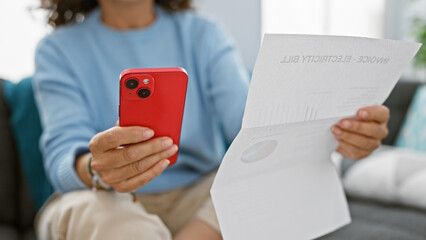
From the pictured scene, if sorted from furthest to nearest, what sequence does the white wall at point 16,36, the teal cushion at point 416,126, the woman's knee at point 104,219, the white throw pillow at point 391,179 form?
the teal cushion at point 416,126
the white wall at point 16,36
the white throw pillow at point 391,179
the woman's knee at point 104,219

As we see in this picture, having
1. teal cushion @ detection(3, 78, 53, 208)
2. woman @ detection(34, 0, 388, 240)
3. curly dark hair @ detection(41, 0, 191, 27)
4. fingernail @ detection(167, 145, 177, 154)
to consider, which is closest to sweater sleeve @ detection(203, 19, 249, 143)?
woman @ detection(34, 0, 388, 240)

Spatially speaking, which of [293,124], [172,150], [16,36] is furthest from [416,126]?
[16,36]

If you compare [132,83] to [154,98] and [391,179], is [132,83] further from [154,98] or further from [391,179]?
[391,179]

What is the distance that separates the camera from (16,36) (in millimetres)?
1464

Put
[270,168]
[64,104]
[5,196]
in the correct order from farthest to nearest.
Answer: [5,196] → [64,104] → [270,168]

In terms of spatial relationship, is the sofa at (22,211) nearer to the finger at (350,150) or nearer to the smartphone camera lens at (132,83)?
the finger at (350,150)

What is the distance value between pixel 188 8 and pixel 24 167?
60 centimetres

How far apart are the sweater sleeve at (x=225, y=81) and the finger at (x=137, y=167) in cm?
37

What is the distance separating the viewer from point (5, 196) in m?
1.09

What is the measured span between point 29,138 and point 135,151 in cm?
67

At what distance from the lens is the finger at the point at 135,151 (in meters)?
0.56

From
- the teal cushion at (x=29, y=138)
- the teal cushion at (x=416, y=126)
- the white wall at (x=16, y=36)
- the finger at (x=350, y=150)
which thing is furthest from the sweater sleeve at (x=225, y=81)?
the teal cushion at (x=416, y=126)

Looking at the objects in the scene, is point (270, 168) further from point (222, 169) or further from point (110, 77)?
point (110, 77)

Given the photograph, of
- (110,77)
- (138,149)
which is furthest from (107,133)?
(110,77)
